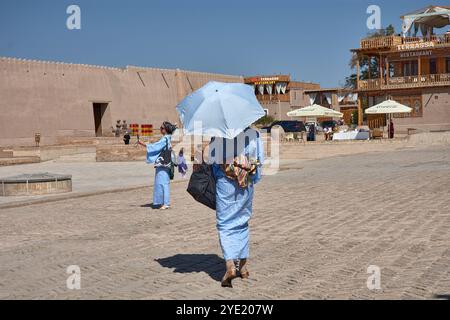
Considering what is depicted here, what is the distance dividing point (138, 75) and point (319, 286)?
146 ft

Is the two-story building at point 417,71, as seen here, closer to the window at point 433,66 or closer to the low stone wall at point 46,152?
the window at point 433,66

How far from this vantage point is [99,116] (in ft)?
150

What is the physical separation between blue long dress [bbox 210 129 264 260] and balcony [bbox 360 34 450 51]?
3811cm

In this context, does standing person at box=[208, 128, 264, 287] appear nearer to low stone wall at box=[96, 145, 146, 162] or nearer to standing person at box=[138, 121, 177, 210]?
standing person at box=[138, 121, 177, 210]

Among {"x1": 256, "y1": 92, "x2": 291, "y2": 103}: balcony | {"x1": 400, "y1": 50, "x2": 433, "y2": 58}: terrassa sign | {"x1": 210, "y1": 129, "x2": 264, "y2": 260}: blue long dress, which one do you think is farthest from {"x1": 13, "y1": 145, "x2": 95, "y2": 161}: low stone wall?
{"x1": 256, "y1": 92, "x2": 291, "y2": 103}: balcony

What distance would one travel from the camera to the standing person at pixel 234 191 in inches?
242

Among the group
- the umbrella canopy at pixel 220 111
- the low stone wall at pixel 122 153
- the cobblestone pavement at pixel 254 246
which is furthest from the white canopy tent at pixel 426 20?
the umbrella canopy at pixel 220 111

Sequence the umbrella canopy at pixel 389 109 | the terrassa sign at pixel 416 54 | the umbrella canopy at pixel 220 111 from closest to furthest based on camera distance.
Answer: the umbrella canopy at pixel 220 111 < the umbrella canopy at pixel 389 109 < the terrassa sign at pixel 416 54

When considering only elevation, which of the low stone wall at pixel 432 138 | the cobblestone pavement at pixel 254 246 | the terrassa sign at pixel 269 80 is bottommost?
the cobblestone pavement at pixel 254 246

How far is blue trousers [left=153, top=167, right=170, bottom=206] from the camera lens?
11.8 meters

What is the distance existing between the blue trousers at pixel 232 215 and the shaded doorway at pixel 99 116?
130 feet

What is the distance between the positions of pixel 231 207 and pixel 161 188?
5749 millimetres

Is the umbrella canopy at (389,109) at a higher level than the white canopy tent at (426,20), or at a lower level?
lower

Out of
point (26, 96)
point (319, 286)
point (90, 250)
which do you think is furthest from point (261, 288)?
point (26, 96)
